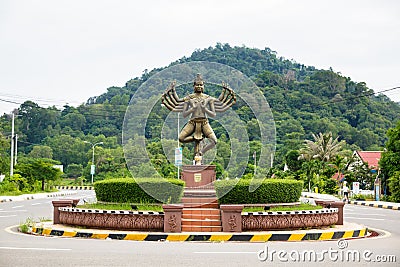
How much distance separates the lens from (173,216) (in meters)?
13.8

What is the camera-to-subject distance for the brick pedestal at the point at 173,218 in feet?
Result: 45.0

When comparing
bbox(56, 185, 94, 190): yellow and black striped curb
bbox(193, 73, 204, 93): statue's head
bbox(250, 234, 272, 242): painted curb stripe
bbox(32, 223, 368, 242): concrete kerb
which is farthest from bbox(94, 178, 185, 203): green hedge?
bbox(56, 185, 94, 190): yellow and black striped curb

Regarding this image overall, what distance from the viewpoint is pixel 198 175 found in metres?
17.2

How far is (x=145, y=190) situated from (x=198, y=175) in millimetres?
1942

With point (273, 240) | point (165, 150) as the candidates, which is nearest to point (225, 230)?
point (273, 240)

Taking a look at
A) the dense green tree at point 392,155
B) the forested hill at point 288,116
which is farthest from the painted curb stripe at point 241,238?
the forested hill at point 288,116

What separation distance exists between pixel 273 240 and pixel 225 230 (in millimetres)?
1185

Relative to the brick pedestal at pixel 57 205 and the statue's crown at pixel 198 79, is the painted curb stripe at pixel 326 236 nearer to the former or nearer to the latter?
the statue's crown at pixel 198 79

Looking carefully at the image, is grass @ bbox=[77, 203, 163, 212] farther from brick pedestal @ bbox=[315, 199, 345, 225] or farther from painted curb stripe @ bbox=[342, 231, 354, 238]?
brick pedestal @ bbox=[315, 199, 345, 225]

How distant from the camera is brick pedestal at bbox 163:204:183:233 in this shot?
13727mm

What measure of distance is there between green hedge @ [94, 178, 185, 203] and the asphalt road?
3.12 metres

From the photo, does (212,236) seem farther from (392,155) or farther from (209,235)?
(392,155)

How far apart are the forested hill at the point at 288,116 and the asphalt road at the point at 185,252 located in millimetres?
44258

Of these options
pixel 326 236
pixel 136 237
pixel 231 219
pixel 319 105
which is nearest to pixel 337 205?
pixel 326 236
